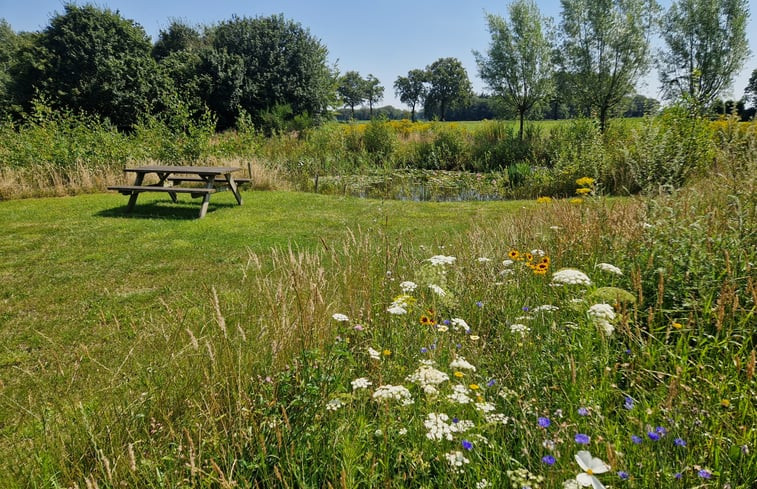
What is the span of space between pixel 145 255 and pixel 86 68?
78.7 feet

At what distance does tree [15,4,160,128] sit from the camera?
21250 millimetres

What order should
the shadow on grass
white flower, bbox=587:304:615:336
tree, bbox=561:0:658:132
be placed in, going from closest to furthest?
white flower, bbox=587:304:615:336 → the shadow on grass → tree, bbox=561:0:658:132

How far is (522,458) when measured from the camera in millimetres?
1378

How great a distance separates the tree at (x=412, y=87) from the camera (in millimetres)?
75794

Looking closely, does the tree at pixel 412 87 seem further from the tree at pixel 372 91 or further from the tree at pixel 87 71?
the tree at pixel 87 71

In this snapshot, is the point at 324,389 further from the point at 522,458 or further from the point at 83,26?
the point at 83,26

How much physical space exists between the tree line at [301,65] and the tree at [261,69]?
0.06 meters

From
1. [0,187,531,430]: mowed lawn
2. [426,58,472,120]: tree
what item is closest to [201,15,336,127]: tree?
[0,187,531,430]: mowed lawn

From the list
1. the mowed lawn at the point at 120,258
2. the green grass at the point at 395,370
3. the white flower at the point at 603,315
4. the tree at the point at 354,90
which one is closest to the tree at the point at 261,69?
the mowed lawn at the point at 120,258

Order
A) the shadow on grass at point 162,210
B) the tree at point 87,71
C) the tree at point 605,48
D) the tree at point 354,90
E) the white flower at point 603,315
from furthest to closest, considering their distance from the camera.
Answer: the tree at point 354,90 → the tree at point 87,71 → the tree at point 605,48 → the shadow on grass at point 162,210 → the white flower at point 603,315

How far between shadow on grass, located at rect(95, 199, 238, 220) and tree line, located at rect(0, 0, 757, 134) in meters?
→ 11.8

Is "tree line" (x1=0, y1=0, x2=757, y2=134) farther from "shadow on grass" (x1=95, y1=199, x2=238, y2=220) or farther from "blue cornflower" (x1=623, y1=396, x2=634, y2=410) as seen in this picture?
"blue cornflower" (x1=623, y1=396, x2=634, y2=410)

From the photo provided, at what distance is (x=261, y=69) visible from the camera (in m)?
22.6

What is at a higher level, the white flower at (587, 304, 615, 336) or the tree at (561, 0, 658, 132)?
the tree at (561, 0, 658, 132)
